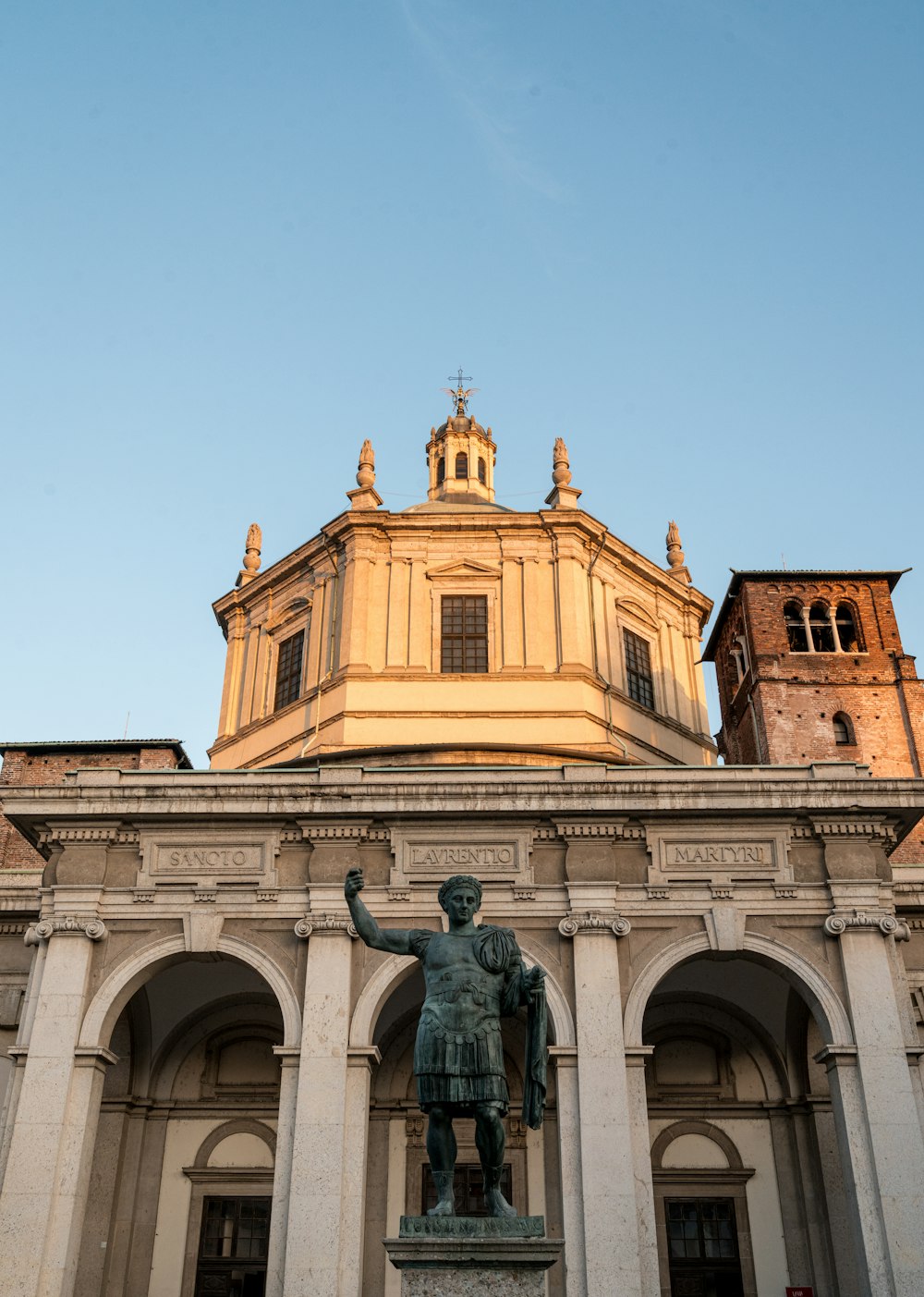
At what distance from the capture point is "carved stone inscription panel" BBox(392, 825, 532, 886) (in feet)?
58.1

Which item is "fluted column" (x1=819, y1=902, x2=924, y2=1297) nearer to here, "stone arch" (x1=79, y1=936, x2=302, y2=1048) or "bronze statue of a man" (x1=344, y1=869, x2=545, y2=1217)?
"stone arch" (x1=79, y1=936, x2=302, y2=1048)

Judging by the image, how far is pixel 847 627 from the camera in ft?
112

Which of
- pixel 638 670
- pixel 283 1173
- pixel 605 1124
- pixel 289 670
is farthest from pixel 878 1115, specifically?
pixel 289 670

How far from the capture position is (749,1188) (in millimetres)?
19125

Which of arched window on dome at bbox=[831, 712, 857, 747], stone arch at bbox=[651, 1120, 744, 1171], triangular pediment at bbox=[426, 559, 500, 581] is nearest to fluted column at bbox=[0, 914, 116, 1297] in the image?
stone arch at bbox=[651, 1120, 744, 1171]

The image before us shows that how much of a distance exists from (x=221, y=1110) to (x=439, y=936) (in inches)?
509

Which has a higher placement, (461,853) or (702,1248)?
(461,853)

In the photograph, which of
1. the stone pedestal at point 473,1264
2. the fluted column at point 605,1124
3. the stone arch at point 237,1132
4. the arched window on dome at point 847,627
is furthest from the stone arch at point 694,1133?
the arched window on dome at point 847,627

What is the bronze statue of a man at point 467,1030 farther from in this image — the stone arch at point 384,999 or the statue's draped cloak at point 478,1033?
the stone arch at point 384,999

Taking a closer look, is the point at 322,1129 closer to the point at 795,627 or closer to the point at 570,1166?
the point at 570,1166

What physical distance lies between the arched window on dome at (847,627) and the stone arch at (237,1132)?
809 inches

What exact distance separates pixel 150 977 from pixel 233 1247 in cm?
480

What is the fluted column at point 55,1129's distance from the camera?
50.0 feet

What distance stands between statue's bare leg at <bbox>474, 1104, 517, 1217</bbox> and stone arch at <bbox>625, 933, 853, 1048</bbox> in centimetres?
875
